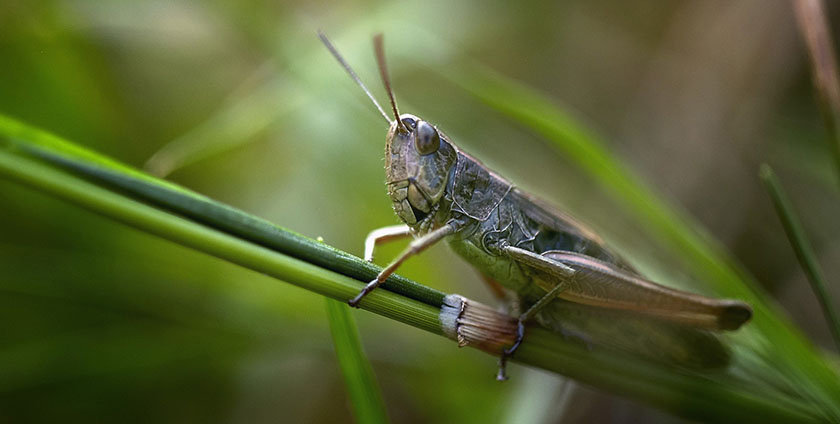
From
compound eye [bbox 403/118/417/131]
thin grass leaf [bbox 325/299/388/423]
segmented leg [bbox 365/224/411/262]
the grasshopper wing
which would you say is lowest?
thin grass leaf [bbox 325/299/388/423]

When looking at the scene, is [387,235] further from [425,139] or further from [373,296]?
[373,296]

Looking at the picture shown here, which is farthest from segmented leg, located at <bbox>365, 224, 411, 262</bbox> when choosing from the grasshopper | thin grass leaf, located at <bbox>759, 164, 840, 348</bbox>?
thin grass leaf, located at <bbox>759, 164, 840, 348</bbox>

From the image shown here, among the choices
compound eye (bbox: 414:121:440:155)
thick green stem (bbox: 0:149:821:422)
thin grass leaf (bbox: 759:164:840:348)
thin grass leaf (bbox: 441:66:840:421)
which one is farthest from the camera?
compound eye (bbox: 414:121:440:155)

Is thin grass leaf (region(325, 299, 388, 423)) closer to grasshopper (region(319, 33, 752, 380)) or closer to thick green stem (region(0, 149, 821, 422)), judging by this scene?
thick green stem (region(0, 149, 821, 422))

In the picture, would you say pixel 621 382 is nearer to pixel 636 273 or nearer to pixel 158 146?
pixel 636 273

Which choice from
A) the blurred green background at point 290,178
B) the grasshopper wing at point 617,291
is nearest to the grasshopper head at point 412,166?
the grasshopper wing at point 617,291

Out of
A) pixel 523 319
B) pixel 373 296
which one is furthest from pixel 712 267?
pixel 373 296

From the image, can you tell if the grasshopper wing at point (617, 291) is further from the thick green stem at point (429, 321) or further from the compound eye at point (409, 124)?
the compound eye at point (409, 124)

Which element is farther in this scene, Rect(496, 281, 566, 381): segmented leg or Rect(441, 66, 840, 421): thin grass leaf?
Rect(441, 66, 840, 421): thin grass leaf
